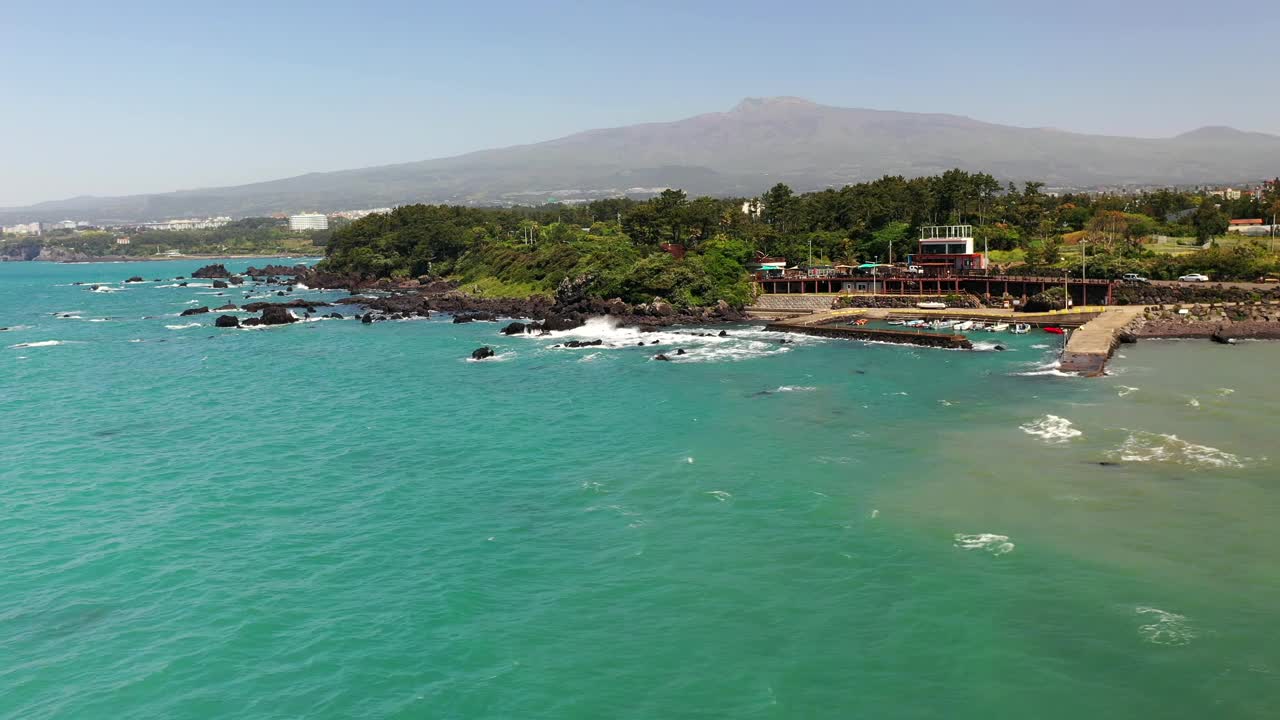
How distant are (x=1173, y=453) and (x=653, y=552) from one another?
23.9 meters

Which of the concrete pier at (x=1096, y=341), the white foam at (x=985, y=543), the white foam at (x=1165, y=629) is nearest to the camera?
the white foam at (x=1165, y=629)

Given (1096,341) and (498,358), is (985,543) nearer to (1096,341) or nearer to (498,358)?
(1096,341)

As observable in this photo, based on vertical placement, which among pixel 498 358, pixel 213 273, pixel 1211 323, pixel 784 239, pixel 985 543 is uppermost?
pixel 784 239

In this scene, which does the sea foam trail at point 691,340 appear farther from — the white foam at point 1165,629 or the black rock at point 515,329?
the white foam at point 1165,629

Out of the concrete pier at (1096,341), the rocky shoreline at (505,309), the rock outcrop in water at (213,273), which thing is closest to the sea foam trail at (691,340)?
the rocky shoreline at (505,309)

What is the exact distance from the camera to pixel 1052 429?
4056 cm

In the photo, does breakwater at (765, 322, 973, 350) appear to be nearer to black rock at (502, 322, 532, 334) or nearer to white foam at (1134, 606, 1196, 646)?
black rock at (502, 322, 532, 334)

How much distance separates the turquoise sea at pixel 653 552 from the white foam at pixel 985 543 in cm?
10

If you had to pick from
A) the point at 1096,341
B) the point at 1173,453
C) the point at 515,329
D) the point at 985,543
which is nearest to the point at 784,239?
the point at 515,329

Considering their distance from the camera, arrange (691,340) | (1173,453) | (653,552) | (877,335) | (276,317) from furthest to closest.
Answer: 1. (276,317)
2. (691,340)
3. (877,335)
4. (1173,453)
5. (653,552)

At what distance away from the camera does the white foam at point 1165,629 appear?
21.3m

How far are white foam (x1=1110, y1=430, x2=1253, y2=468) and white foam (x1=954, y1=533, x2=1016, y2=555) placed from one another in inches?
454

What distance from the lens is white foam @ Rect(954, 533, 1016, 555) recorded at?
88.1 ft

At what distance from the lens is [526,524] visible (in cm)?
3003
